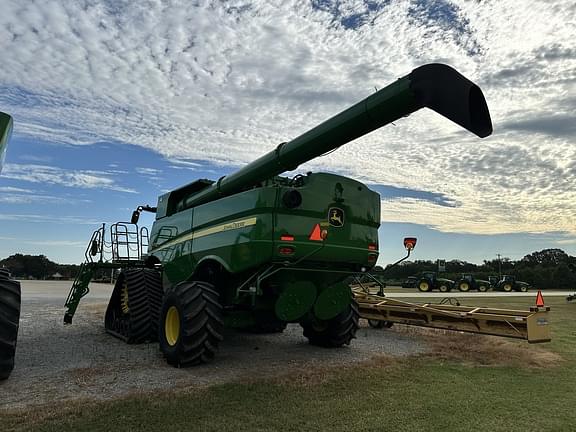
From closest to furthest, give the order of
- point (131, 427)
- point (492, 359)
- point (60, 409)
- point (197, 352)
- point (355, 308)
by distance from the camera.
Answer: point (131, 427) → point (60, 409) → point (197, 352) → point (492, 359) → point (355, 308)

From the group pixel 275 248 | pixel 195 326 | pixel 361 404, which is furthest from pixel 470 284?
pixel 361 404

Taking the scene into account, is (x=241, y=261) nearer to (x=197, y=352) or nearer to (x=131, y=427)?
(x=197, y=352)

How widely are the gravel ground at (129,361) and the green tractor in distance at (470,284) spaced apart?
2600 cm

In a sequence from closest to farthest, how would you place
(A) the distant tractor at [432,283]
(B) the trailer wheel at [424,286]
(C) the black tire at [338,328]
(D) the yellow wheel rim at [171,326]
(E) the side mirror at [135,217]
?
(D) the yellow wheel rim at [171,326] → (C) the black tire at [338,328] → (E) the side mirror at [135,217] → (A) the distant tractor at [432,283] → (B) the trailer wheel at [424,286]

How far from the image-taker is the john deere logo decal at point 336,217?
646 cm

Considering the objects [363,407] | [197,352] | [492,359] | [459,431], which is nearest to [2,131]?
[197,352]

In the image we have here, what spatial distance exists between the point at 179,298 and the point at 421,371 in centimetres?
356

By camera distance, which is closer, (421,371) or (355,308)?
(421,371)

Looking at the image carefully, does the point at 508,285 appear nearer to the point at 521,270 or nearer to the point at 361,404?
the point at 521,270

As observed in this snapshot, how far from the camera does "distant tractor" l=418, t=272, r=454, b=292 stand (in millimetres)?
32725

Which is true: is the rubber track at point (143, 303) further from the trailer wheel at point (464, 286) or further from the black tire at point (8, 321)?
the trailer wheel at point (464, 286)

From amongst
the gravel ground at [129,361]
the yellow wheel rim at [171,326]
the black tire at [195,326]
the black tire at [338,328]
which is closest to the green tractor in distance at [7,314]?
the gravel ground at [129,361]

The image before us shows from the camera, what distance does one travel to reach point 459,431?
405 cm

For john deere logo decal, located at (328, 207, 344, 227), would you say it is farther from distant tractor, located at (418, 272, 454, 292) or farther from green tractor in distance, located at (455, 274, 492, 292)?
green tractor in distance, located at (455, 274, 492, 292)
